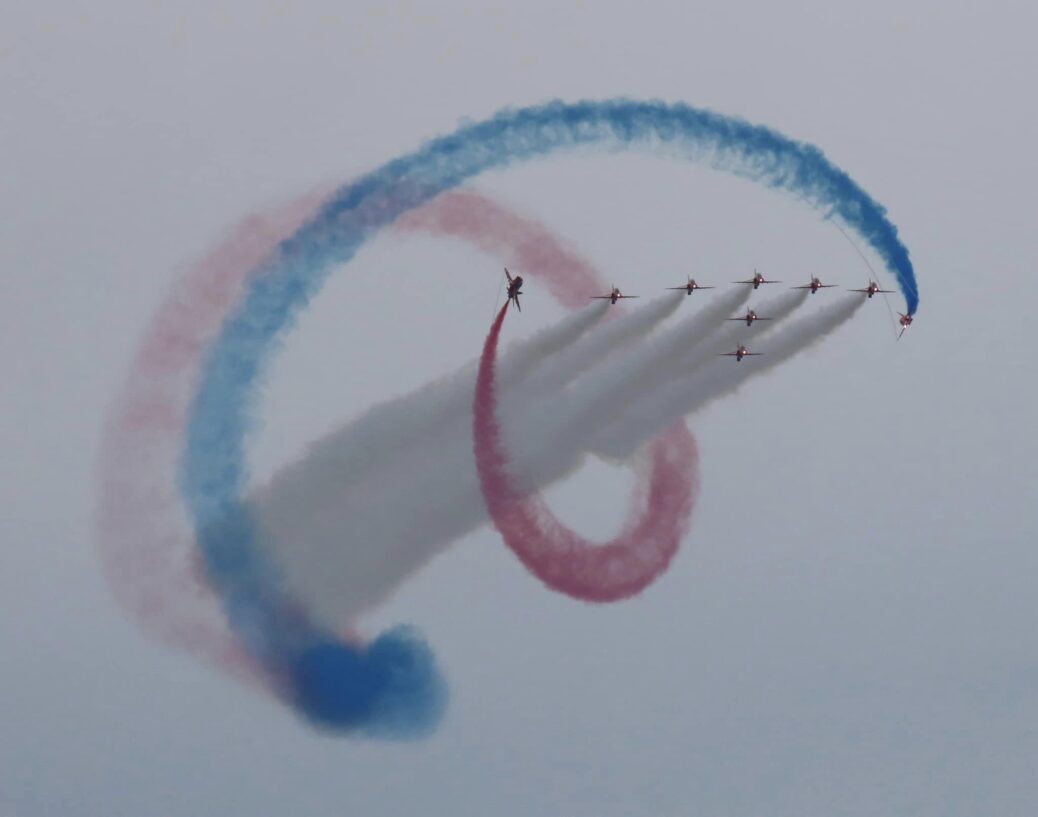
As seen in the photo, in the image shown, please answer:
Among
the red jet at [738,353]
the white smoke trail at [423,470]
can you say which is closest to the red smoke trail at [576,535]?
the white smoke trail at [423,470]

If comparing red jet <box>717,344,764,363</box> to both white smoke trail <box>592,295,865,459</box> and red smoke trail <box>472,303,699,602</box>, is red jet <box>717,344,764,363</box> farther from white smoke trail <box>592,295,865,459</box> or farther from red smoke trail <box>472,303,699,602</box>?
red smoke trail <box>472,303,699,602</box>

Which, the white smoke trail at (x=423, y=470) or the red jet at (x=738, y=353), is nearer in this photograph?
the white smoke trail at (x=423, y=470)

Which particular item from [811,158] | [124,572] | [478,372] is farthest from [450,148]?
[124,572]

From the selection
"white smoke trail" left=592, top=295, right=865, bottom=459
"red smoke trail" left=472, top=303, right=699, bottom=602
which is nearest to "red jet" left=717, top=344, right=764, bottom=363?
"white smoke trail" left=592, top=295, right=865, bottom=459

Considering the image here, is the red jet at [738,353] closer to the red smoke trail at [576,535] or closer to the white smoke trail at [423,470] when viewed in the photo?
the white smoke trail at [423,470]

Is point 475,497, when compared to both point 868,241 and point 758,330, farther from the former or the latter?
point 868,241

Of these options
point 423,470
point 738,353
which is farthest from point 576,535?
point 738,353

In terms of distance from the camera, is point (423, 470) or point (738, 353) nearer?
point (738, 353)

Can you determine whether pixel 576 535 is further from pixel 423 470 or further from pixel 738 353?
pixel 738 353
